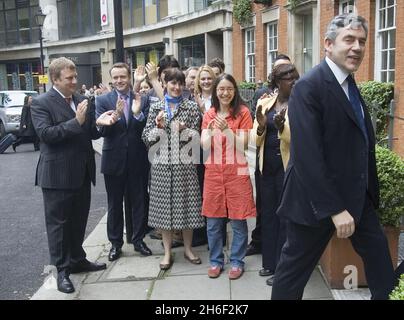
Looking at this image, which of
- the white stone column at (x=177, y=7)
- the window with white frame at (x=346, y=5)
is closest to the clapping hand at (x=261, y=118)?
the window with white frame at (x=346, y=5)

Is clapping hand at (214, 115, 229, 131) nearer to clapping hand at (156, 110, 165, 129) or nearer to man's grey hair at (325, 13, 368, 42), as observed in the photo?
clapping hand at (156, 110, 165, 129)

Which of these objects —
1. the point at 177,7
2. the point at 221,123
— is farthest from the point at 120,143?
the point at 177,7

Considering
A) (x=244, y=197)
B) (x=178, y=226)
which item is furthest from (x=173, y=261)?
(x=244, y=197)

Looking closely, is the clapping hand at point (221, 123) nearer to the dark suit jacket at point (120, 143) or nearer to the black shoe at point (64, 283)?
the dark suit jacket at point (120, 143)

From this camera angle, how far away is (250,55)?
18859 mm

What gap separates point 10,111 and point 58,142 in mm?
15689

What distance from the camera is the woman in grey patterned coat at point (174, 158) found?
4.90 meters

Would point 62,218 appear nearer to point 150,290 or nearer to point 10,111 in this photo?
point 150,290

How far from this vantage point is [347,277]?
162 inches

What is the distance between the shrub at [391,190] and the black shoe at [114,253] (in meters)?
2.75

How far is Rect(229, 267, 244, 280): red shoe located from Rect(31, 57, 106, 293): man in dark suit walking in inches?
56.4

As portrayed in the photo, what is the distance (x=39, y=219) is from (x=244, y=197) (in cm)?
410

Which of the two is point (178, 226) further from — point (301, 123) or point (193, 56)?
point (193, 56)

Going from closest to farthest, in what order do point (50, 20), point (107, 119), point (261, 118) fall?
point (261, 118) → point (107, 119) → point (50, 20)
